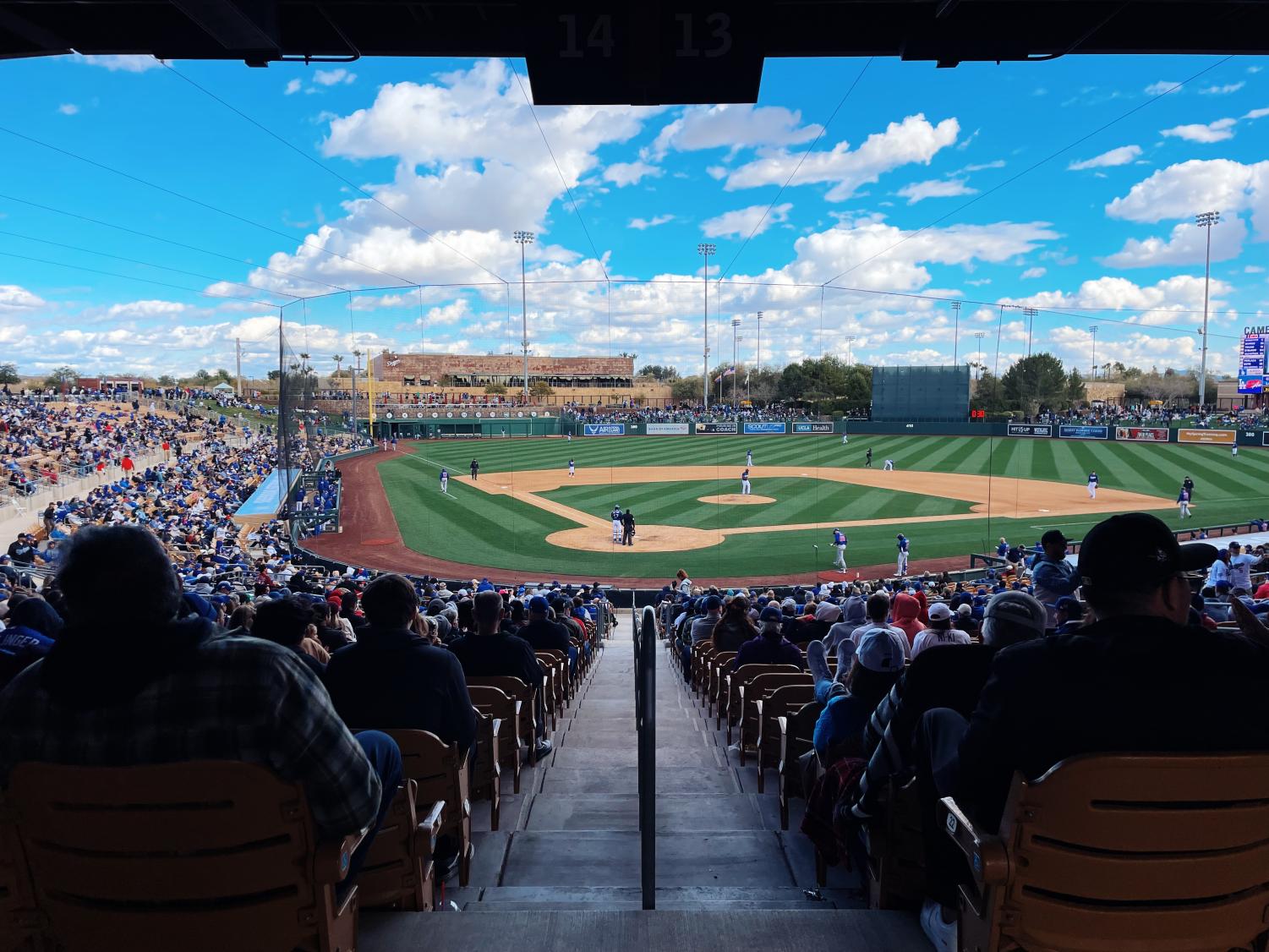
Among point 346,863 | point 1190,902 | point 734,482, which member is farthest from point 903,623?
point 734,482

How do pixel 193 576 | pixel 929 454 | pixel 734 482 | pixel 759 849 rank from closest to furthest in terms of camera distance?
pixel 759 849
pixel 193 576
pixel 734 482
pixel 929 454

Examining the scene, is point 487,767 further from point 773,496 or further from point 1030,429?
point 1030,429

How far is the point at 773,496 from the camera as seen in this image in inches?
1368

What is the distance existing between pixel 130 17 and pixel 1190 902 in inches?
268

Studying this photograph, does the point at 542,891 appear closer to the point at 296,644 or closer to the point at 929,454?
the point at 296,644

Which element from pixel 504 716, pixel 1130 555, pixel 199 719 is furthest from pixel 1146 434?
pixel 199 719

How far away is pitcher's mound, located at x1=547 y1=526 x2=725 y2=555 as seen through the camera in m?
26.0

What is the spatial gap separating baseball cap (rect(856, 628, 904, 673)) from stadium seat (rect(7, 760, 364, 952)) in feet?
7.78

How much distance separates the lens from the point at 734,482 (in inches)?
1523

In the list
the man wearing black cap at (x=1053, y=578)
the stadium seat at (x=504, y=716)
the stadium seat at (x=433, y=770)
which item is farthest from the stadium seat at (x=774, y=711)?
the man wearing black cap at (x=1053, y=578)

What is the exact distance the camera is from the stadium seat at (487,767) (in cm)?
445

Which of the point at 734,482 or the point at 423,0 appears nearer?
the point at 423,0

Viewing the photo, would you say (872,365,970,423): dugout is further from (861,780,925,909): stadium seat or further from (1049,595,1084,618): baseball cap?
(861,780,925,909): stadium seat

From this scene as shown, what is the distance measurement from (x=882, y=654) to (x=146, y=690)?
9.16ft
